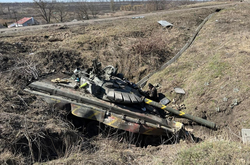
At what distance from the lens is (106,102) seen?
6.89 metres

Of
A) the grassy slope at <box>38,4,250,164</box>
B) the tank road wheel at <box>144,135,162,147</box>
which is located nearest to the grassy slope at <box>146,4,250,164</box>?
the grassy slope at <box>38,4,250,164</box>

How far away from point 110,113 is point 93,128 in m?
1.14

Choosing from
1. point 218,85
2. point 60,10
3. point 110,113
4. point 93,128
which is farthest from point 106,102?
point 60,10

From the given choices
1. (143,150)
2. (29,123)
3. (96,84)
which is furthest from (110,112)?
(29,123)

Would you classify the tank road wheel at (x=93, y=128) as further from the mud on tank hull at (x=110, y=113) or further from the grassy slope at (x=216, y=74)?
the grassy slope at (x=216, y=74)

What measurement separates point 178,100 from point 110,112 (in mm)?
4229

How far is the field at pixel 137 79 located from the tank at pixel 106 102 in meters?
0.51

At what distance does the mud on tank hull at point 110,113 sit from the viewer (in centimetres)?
666

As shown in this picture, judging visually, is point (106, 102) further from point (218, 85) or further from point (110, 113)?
point (218, 85)

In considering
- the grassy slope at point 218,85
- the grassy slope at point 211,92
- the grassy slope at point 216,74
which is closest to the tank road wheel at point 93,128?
the grassy slope at point 211,92

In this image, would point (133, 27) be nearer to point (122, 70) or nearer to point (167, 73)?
point (122, 70)

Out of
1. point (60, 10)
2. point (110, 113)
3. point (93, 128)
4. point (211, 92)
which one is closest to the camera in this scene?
point (110, 113)

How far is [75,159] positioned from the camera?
4730 mm

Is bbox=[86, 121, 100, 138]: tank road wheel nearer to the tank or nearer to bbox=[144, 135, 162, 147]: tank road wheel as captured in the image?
the tank
